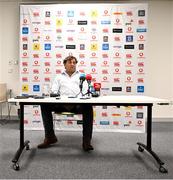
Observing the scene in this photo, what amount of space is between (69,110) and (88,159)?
73 centimetres

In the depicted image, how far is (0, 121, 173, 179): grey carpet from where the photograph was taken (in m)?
2.12

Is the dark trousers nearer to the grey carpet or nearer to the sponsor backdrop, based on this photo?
the grey carpet

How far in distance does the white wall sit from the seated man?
1801 millimetres

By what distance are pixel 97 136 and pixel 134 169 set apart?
1.42 metres

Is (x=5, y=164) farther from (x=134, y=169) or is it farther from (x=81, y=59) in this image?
(x=81, y=59)

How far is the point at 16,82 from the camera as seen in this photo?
471 cm

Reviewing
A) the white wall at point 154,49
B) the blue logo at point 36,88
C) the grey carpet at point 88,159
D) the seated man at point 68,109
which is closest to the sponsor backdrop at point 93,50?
the blue logo at point 36,88

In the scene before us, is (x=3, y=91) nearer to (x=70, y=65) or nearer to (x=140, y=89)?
(x=70, y=65)

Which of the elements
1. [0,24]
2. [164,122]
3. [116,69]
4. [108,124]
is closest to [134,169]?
[108,124]

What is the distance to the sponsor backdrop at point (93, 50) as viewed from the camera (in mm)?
4023

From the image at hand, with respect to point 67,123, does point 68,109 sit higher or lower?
higher

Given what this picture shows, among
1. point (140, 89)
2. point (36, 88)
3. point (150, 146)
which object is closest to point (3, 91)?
point (36, 88)

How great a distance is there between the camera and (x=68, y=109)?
3.01m

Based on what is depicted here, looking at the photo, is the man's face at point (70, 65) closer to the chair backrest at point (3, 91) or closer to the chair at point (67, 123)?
the chair at point (67, 123)
